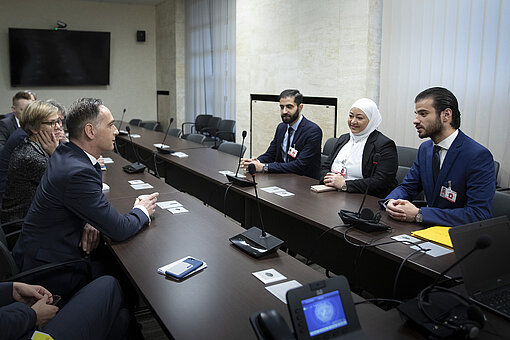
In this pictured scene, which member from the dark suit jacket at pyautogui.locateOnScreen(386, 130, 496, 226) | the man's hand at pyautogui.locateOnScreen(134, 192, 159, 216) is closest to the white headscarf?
the dark suit jacket at pyautogui.locateOnScreen(386, 130, 496, 226)

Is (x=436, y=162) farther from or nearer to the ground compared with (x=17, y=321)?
farther from the ground

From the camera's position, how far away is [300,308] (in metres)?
1.08

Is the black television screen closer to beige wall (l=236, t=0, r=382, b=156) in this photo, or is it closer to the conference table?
beige wall (l=236, t=0, r=382, b=156)

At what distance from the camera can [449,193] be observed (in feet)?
7.50

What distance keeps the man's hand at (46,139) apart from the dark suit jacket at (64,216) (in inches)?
39.4

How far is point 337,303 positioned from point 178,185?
11.3ft

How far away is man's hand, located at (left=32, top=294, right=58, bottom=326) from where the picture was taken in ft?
5.28

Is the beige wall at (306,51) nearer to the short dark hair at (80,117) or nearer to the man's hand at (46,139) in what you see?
the man's hand at (46,139)

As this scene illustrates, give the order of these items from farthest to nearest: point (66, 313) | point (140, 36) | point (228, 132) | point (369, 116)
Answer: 1. point (140, 36)
2. point (228, 132)
3. point (369, 116)
4. point (66, 313)

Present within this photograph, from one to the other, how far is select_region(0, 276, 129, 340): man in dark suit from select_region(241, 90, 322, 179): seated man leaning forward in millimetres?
1927

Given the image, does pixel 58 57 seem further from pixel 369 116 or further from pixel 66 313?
pixel 66 313

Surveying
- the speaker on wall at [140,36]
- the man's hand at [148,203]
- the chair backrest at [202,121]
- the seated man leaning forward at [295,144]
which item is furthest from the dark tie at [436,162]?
the speaker on wall at [140,36]

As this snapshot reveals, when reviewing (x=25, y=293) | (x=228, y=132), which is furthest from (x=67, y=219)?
(x=228, y=132)

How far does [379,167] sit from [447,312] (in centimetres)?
175
